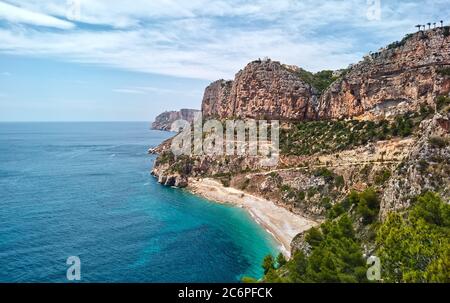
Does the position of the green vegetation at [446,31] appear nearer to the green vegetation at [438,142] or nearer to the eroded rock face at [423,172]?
the eroded rock face at [423,172]

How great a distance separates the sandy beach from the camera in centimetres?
5675

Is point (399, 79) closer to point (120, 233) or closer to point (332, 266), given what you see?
point (120, 233)

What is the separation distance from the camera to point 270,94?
101m

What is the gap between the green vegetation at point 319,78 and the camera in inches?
4031

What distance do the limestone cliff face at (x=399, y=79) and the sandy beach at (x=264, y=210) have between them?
27.7m

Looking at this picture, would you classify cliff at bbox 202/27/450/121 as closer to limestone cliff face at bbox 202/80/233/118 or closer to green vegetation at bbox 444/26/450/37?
green vegetation at bbox 444/26/450/37

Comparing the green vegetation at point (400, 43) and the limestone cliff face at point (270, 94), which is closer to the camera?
the green vegetation at point (400, 43)

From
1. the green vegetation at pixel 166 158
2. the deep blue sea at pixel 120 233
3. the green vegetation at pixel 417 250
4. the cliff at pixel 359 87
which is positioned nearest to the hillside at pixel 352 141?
the cliff at pixel 359 87

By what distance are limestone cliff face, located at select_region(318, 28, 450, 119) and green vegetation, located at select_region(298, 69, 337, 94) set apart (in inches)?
613

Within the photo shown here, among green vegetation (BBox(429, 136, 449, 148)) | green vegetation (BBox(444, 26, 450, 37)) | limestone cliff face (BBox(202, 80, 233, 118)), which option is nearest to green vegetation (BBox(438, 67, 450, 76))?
green vegetation (BBox(444, 26, 450, 37))

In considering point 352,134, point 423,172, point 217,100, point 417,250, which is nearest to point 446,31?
point 352,134
